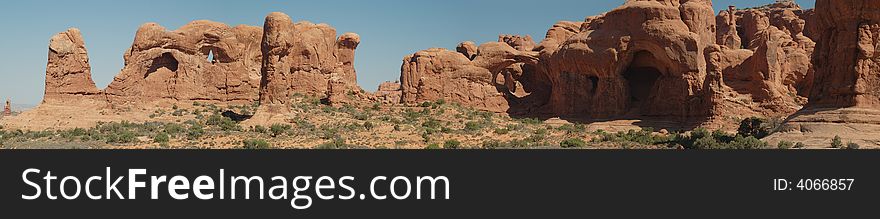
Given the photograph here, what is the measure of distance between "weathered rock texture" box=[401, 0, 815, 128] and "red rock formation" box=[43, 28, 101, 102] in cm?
1766

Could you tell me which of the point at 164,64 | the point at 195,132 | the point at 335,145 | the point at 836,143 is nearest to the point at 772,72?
the point at 836,143

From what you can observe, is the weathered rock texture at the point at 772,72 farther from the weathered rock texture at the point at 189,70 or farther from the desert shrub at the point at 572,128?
the weathered rock texture at the point at 189,70

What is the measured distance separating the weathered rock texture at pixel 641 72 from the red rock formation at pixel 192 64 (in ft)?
34.8

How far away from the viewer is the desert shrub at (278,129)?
29.5 metres

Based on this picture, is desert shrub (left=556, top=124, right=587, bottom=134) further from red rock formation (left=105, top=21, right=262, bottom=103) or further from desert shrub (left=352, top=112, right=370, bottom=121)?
red rock formation (left=105, top=21, right=262, bottom=103)

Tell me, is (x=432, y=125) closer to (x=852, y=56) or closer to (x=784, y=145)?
(x=784, y=145)

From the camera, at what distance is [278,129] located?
30.0 m

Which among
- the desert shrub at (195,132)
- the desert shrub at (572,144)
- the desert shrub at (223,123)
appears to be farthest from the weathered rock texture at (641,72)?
the desert shrub at (195,132)

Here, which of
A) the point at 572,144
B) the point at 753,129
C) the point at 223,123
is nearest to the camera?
the point at 572,144

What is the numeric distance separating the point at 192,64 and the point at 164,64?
201 cm

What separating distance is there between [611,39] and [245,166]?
30.8 metres

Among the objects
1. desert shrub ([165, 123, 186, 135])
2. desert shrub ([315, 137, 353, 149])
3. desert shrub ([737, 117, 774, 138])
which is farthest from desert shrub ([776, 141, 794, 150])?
desert shrub ([165, 123, 186, 135])

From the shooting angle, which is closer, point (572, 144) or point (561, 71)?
point (572, 144)

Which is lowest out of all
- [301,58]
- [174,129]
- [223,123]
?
[174,129]
